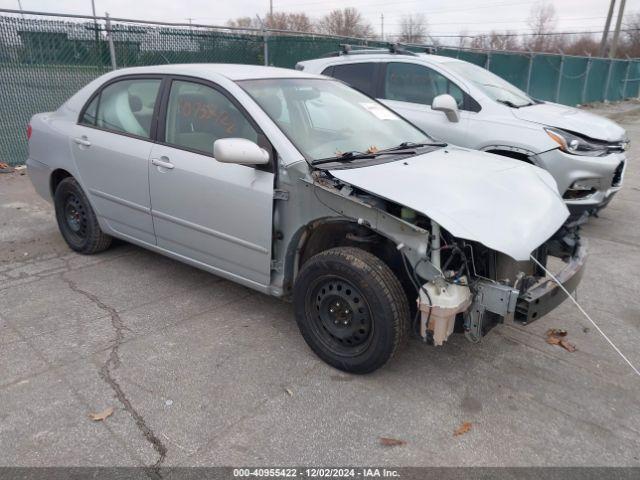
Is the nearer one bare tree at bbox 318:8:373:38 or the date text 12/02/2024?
the date text 12/02/2024

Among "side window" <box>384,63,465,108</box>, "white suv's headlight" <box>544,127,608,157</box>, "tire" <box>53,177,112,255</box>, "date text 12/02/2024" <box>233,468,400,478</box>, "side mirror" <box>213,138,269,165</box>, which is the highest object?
"side window" <box>384,63,465,108</box>

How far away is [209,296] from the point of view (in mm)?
4188

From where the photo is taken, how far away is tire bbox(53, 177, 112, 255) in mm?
4734

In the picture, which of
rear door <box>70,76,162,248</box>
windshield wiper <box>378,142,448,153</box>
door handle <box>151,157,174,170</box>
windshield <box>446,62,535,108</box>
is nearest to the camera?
windshield wiper <box>378,142,448,153</box>

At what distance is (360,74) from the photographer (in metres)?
7.09

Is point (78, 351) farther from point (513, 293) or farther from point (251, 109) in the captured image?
point (513, 293)

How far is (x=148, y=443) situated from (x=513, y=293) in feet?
6.50

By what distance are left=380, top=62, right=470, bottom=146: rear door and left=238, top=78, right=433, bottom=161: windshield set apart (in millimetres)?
1999

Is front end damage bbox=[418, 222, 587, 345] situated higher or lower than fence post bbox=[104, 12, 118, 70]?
lower

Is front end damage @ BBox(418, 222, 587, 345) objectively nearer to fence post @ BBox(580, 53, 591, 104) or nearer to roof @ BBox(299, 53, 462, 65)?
roof @ BBox(299, 53, 462, 65)

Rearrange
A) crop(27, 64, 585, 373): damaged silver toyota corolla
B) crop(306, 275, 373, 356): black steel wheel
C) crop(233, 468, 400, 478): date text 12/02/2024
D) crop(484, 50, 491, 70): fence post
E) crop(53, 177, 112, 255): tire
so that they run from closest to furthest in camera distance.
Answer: crop(233, 468, 400, 478): date text 12/02/2024 → crop(27, 64, 585, 373): damaged silver toyota corolla → crop(306, 275, 373, 356): black steel wheel → crop(53, 177, 112, 255): tire → crop(484, 50, 491, 70): fence post

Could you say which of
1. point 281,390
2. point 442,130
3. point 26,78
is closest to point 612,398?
point 281,390

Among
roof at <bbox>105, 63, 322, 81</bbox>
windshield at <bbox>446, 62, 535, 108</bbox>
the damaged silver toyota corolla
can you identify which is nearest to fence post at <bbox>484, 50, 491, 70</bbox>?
windshield at <bbox>446, 62, 535, 108</bbox>

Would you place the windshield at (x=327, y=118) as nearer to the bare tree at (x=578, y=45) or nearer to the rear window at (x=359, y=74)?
the rear window at (x=359, y=74)
